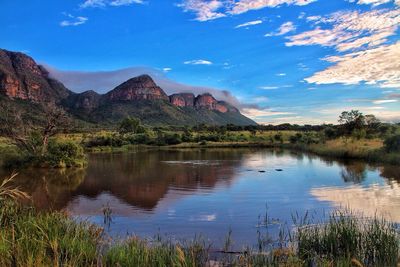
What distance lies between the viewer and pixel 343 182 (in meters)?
27.6

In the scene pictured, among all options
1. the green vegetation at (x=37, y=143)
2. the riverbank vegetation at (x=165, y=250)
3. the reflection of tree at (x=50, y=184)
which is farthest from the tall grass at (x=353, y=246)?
the green vegetation at (x=37, y=143)

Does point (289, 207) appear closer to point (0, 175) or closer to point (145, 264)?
point (145, 264)

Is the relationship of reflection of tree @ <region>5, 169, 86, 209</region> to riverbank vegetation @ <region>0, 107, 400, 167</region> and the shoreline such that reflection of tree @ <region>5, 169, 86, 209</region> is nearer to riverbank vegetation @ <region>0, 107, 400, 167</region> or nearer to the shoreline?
riverbank vegetation @ <region>0, 107, 400, 167</region>

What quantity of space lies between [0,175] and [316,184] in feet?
79.0

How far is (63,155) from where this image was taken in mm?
38719

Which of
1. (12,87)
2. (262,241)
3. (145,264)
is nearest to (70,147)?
(262,241)

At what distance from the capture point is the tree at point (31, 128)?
37.2 m

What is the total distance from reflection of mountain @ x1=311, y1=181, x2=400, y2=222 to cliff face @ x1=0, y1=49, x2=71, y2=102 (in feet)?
445

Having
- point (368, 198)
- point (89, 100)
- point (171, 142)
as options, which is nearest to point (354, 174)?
point (368, 198)

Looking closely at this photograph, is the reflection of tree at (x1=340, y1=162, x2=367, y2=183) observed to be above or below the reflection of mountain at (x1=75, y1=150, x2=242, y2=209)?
above

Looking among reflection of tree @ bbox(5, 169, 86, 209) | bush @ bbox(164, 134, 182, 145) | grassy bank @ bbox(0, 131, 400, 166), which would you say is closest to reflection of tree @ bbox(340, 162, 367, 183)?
grassy bank @ bbox(0, 131, 400, 166)

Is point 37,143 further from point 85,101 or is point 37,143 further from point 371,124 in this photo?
point 85,101

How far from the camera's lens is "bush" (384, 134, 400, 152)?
37.6 m

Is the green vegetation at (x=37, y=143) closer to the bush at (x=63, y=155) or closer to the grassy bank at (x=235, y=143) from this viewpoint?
the bush at (x=63, y=155)
